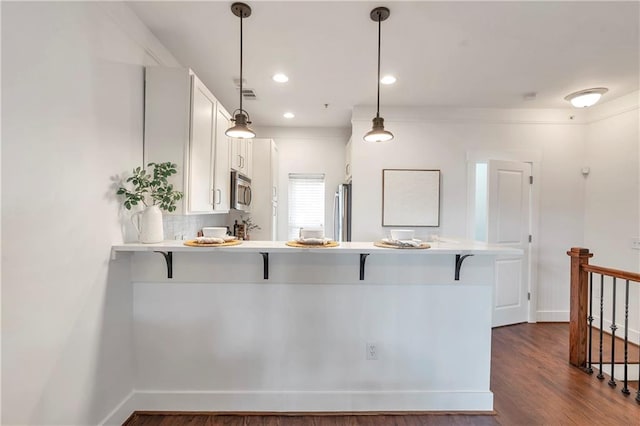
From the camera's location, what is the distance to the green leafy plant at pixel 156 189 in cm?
182

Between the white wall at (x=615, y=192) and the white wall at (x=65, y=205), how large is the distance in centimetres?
496

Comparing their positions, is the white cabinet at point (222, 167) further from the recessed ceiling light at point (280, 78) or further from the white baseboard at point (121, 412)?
the white baseboard at point (121, 412)

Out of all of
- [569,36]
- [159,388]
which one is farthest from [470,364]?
[569,36]

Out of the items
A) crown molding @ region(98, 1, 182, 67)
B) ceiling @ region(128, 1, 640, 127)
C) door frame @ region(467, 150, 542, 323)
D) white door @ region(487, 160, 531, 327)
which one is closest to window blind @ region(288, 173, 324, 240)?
ceiling @ region(128, 1, 640, 127)

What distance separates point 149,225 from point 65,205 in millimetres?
477

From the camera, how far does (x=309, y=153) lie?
189 inches

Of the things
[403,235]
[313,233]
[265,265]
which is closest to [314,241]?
[313,233]

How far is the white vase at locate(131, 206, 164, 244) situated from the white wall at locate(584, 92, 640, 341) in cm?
476

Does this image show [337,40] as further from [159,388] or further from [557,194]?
[557,194]

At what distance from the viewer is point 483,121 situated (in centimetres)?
377

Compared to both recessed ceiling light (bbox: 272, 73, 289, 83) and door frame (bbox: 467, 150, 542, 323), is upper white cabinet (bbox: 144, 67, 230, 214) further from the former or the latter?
door frame (bbox: 467, 150, 542, 323)

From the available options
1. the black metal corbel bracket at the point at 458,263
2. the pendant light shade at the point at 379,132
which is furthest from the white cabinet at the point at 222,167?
the black metal corbel bracket at the point at 458,263

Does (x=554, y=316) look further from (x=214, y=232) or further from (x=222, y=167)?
(x=222, y=167)

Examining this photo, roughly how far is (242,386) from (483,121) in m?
3.97
